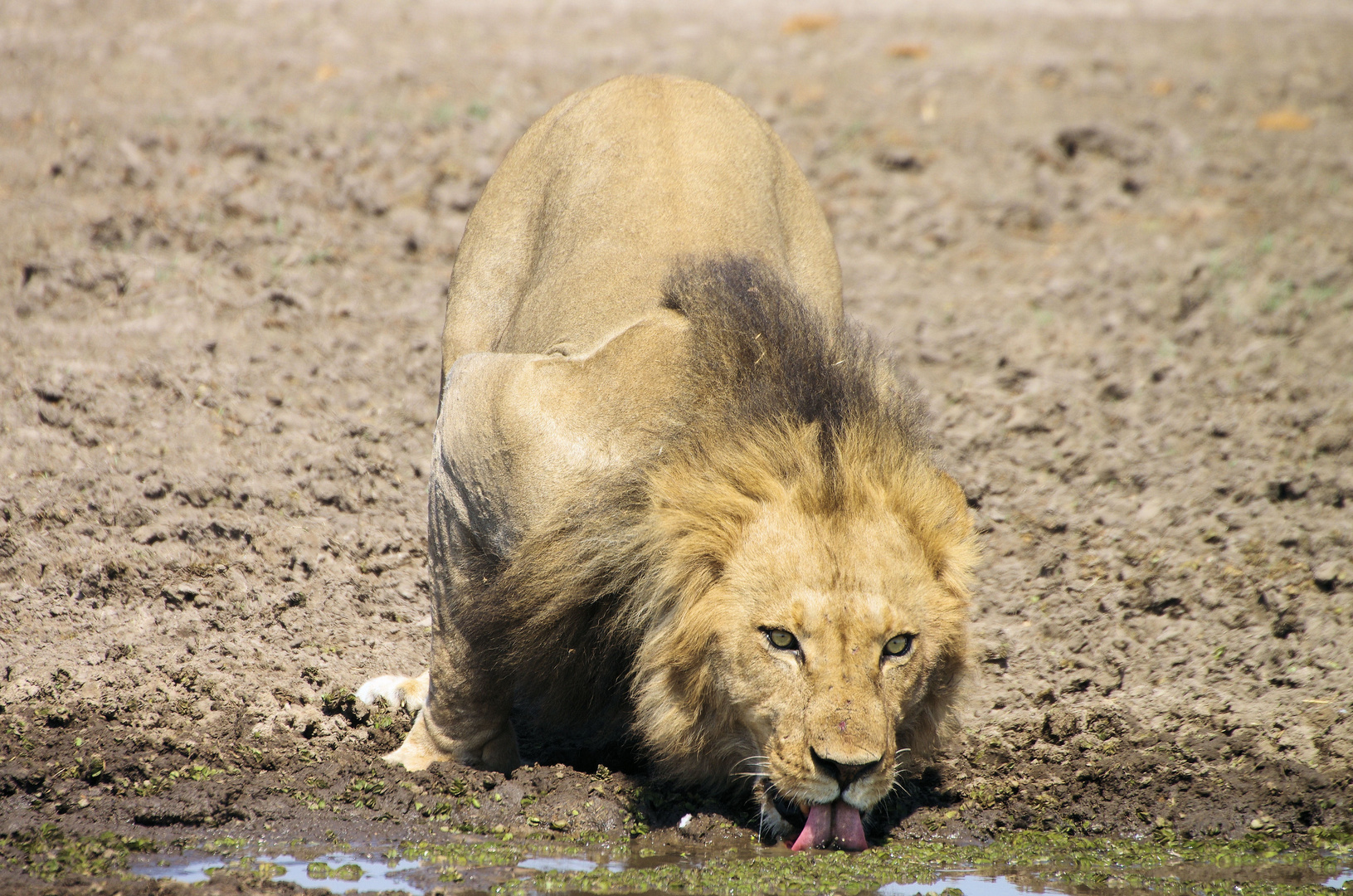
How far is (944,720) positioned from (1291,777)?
1.10m

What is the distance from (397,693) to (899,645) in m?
1.63

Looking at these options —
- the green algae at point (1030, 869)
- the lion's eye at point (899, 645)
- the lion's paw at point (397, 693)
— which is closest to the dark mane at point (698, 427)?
the lion's eye at point (899, 645)

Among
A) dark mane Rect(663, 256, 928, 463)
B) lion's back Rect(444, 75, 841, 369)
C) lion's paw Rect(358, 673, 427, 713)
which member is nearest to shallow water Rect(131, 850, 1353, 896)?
lion's paw Rect(358, 673, 427, 713)

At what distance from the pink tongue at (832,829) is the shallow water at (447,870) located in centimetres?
12

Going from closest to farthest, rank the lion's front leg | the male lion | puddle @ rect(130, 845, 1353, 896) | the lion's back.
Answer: the male lion → puddle @ rect(130, 845, 1353, 896) → the lion's front leg → the lion's back

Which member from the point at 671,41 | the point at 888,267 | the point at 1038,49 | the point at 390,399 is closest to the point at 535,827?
the point at 390,399

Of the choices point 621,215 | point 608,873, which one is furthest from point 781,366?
point 608,873

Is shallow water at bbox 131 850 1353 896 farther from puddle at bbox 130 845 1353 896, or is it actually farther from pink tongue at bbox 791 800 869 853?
pink tongue at bbox 791 800 869 853

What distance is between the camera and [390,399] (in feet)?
A: 17.9

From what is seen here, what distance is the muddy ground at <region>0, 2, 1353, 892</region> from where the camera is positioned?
11.9 ft

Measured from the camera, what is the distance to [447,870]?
3.06 metres

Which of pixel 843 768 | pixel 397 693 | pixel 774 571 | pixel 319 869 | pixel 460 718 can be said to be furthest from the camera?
pixel 397 693

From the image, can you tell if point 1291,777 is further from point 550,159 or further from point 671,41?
point 671,41

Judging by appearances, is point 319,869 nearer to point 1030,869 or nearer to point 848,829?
point 848,829
